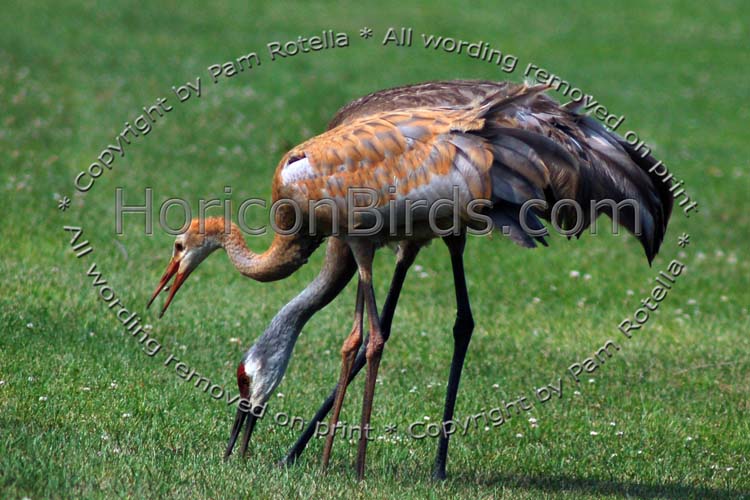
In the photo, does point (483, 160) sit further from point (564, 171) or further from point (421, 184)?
point (564, 171)

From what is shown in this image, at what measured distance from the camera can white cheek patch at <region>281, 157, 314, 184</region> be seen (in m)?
5.73

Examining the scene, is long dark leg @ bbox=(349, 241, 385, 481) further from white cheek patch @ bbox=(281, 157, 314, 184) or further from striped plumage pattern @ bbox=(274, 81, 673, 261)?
white cheek patch @ bbox=(281, 157, 314, 184)

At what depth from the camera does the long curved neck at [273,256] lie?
6.16 meters

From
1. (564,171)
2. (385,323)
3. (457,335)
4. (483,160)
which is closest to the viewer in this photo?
(483,160)

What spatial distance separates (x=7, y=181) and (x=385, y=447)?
19.6 ft

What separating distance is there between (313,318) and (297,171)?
3177mm

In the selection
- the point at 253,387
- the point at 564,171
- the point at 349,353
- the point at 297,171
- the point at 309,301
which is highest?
the point at 564,171

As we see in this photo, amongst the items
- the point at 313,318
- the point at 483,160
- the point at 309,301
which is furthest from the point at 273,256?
the point at 313,318

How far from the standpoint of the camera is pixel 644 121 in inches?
619

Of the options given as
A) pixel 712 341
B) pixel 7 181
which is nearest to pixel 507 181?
pixel 712 341

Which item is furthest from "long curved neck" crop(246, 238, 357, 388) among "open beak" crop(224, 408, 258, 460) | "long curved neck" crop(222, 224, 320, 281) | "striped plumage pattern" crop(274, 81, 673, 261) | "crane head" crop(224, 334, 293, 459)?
"striped plumage pattern" crop(274, 81, 673, 261)

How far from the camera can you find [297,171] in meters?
5.76

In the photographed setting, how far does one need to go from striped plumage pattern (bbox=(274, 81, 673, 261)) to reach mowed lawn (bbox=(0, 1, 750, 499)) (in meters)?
0.62

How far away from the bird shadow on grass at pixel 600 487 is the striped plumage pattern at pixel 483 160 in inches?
54.2
